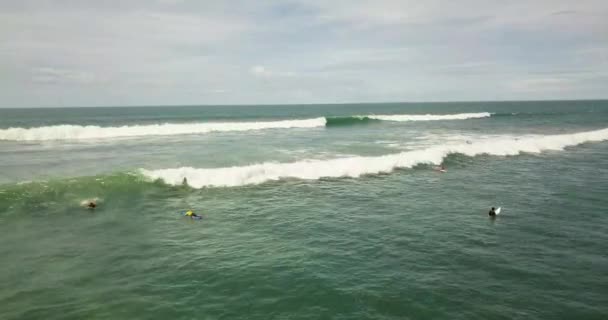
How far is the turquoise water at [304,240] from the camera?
1049 centimetres

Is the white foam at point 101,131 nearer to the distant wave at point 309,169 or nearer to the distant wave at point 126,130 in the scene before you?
the distant wave at point 126,130

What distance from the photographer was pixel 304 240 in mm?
14930

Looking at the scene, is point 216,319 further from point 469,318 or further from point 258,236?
point 469,318

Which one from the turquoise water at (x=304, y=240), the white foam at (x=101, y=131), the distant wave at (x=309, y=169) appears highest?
the white foam at (x=101, y=131)

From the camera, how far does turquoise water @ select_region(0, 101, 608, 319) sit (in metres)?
10.5

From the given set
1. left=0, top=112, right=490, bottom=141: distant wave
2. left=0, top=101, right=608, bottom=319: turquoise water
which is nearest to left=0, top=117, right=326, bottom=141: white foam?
left=0, top=112, right=490, bottom=141: distant wave

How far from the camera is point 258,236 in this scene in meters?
15.3

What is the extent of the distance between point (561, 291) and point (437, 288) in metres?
3.70

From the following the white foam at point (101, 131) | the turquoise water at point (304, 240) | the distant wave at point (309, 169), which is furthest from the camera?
the white foam at point (101, 131)

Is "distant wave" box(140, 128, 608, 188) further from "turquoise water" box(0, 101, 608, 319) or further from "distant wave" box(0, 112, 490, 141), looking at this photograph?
"distant wave" box(0, 112, 490, 141)

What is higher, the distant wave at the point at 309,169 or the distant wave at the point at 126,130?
the distant wave at the point at 126,130

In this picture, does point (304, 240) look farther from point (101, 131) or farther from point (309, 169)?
point (101, 131)

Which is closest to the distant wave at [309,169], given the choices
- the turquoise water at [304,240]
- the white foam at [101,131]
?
the turquoise water at [304,240]

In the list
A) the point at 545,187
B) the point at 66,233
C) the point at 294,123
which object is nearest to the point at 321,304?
the point at 66,233
